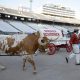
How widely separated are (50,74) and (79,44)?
3.17 meters

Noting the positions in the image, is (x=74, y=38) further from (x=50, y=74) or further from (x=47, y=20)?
(x=47, y=20)

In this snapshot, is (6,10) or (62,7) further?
(62,7)

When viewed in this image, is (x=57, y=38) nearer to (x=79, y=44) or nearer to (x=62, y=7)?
(x=79, y=44)

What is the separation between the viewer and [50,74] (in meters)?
10.1

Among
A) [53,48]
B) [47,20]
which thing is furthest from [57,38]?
[47,20]

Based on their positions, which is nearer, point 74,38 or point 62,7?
point 74,38

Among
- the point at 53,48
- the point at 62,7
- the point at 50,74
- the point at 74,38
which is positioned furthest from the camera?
the point at 62,7

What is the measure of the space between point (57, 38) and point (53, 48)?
74 centimetres

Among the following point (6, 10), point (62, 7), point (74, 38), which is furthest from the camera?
point (62, 7)

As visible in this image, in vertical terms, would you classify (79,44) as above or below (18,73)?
above

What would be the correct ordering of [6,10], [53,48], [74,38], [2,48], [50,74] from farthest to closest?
[6,10] < [53,48] < [2,48] < [74,38] < [50,74]

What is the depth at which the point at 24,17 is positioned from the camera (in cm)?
6969

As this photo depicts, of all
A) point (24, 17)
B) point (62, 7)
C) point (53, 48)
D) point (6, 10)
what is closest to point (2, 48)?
point (53, 48)

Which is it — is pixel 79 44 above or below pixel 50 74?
above
